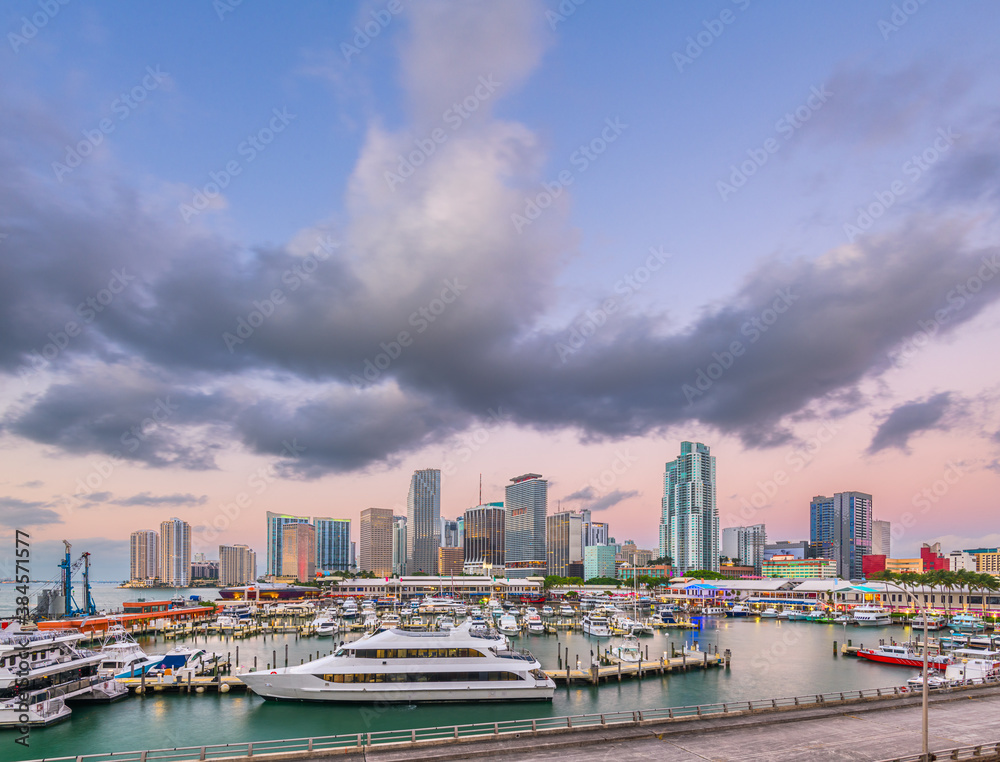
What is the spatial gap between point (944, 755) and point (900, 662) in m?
49.1

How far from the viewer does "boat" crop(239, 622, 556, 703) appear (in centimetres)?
4562

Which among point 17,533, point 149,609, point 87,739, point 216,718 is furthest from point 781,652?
point 149,609

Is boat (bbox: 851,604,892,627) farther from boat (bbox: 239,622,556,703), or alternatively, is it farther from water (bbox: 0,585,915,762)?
boat (bbox: 239,622,556,703)

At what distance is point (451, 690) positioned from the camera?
46.3 meters

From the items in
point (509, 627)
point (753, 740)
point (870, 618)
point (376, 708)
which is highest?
point (753, 740)

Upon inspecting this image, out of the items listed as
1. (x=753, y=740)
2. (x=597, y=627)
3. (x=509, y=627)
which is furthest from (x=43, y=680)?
(x=597, y=627)

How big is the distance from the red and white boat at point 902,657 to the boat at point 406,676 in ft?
133

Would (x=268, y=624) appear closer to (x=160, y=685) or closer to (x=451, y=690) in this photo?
(x=160, y=685)

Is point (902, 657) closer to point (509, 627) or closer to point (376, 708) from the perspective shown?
point (509, 627)

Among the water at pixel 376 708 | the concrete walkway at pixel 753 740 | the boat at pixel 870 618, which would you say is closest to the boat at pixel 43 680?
the water at pixel 376 708

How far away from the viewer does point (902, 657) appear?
66.2 metres

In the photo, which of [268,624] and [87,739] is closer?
[87,739]

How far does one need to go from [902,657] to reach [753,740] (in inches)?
1992

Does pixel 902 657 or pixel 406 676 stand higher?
pixel 406 676
